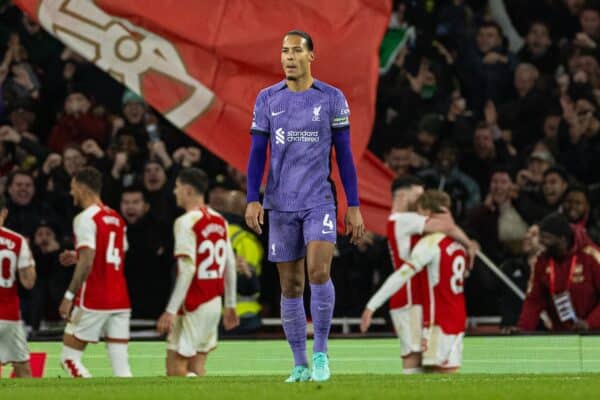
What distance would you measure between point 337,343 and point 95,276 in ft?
7.43

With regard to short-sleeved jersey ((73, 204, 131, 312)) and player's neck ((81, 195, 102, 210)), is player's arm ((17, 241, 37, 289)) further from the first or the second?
player's neck ((81, 195, 102, 210))

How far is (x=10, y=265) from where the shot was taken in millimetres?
14656

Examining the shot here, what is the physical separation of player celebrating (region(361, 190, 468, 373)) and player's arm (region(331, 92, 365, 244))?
3.92 metres

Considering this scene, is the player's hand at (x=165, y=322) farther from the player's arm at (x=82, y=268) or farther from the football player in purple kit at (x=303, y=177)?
the football player in purple kit at (x=303, y=177)

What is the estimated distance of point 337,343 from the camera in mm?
15344

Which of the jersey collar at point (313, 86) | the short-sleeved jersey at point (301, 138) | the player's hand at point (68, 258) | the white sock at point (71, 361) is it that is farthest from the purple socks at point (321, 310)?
the white sock at point (71, 361)

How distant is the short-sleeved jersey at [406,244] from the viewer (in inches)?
580

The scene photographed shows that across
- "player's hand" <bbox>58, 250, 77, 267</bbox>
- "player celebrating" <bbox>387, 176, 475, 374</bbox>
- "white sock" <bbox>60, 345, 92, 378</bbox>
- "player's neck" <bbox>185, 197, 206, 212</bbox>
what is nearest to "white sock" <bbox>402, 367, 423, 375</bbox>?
"player celebrating" <bbox>387, 176, 475, 374</bbox>

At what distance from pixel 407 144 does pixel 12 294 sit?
5644 millimetres

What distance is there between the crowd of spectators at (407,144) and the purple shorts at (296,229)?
5506 millimetres

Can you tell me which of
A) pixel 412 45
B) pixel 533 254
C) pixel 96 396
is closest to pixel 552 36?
pixel 412 45

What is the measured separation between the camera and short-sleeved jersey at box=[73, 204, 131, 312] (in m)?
14.5

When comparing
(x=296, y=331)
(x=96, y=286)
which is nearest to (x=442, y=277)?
(x=96, y=286)

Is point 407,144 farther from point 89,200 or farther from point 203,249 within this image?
point 89,200
